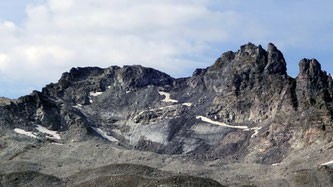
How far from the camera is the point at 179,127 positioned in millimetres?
132500

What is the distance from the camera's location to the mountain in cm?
9112

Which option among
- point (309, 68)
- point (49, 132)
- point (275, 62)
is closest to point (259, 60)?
point (275, 62)

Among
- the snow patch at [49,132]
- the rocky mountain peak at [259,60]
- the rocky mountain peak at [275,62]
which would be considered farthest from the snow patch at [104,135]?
the rocky mountain peak at [275,62]

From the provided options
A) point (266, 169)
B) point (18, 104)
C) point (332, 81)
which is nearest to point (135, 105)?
point (18, 104)

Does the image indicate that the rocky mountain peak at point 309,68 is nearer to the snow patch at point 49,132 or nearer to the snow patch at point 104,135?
the snow patch at point 104,135

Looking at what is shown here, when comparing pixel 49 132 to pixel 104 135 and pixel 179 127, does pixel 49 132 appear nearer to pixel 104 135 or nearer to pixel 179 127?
pixel 104 135

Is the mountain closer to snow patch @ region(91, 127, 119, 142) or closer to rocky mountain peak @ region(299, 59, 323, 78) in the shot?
rocky mountain peak @ region(299, 59, 323, 78)

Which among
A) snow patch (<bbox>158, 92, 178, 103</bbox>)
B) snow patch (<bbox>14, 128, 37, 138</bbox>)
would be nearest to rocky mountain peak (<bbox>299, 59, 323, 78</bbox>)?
snow patch (<bbox>158, 92, 178, 103</bbox>)

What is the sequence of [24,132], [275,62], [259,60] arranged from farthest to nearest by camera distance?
1. [259,60]
2. [275,62]
3. [24,132]

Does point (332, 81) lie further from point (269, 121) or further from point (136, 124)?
point (136, 124)

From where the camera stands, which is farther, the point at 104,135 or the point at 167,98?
Answer: the point at 167,98

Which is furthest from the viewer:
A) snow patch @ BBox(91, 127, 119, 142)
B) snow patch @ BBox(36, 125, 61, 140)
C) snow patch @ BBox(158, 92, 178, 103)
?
snow patch @ BBox(158, 92, 178, 103)

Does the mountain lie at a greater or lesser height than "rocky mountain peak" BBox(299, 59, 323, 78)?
lesser

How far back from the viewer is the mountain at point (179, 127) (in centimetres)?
9112
